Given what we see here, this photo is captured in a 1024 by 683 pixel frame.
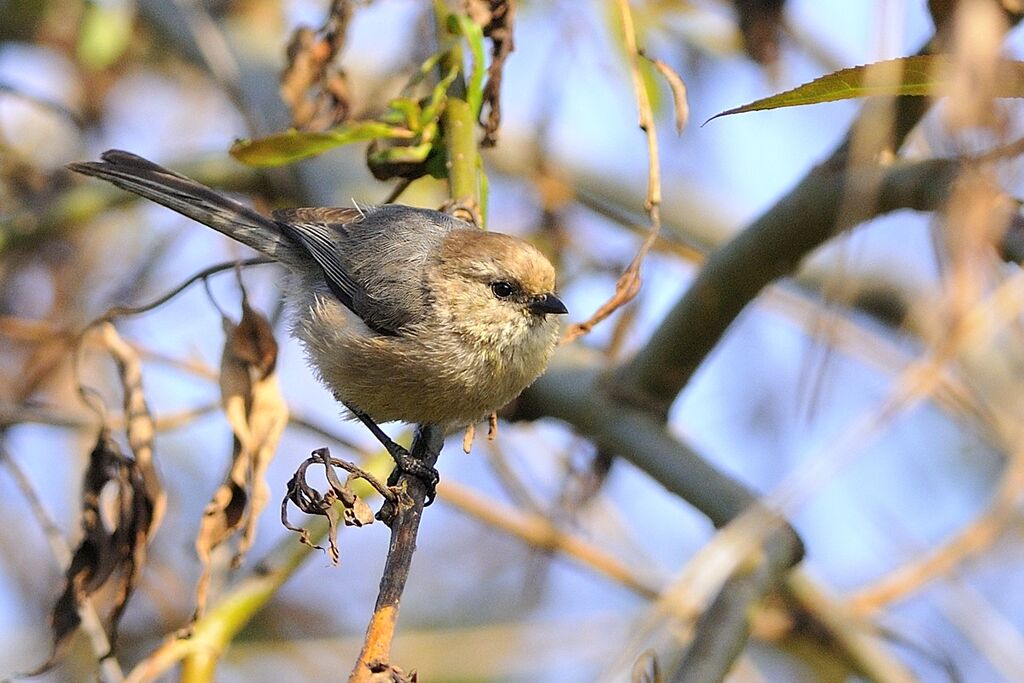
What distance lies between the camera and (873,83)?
1.82 meters

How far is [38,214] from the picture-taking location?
358cm

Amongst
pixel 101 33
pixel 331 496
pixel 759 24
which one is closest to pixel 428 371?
pixel 331 496

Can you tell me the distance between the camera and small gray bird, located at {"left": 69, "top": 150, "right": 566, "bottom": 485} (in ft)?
8.98

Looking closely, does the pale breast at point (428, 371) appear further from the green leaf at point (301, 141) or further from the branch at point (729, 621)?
the branch at point (729, 621)

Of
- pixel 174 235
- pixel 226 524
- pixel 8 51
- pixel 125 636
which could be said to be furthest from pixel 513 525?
pixel 8 51

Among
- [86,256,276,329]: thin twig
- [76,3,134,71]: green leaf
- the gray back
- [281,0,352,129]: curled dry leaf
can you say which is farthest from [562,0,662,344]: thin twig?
[76,3,134,71]: green leaf

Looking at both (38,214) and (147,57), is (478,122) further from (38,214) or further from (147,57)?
(147,57)

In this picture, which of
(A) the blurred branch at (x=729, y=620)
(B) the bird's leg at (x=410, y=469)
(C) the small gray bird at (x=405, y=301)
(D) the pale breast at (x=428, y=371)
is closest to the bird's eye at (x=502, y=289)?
(C) the small gray bird at (x=405, y=301)

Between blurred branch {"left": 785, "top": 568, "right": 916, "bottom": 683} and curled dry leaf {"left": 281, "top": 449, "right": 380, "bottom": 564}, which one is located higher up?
blurred branch {"left": 785, "top": 568, "right": 916, "bottom": 683}

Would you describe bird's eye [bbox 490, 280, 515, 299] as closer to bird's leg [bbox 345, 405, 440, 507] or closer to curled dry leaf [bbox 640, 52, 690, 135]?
bird's leg [bbox 345, 405, 440, 507]

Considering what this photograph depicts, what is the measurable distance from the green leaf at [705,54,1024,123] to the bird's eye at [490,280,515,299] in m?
1.07

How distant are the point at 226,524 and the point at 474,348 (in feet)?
2.41

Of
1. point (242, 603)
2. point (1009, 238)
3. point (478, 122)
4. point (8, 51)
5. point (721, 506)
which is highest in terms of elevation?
point (8, 51)

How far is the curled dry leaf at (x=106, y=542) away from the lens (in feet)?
8.43
